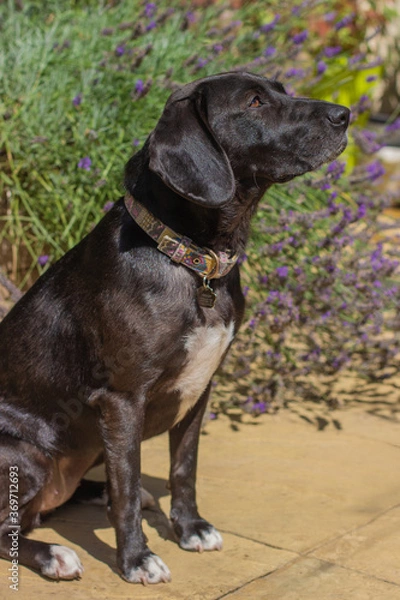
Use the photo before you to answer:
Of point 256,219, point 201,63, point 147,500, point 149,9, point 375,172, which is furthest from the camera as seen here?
point 149,9

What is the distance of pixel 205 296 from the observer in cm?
255

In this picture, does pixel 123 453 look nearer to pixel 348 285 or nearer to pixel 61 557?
pixel 61 557

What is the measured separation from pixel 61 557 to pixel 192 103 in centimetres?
138

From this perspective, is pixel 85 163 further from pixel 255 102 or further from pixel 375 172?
pixel 375 172

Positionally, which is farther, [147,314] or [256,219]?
[256,219]

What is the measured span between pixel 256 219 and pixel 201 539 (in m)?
1.75

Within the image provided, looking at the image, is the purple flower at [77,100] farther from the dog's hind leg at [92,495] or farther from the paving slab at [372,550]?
the paving slab at [372,550]

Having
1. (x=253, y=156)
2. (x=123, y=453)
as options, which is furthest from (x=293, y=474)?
(x=253, y=156)

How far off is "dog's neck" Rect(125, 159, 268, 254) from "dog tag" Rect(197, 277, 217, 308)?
131 millimetres

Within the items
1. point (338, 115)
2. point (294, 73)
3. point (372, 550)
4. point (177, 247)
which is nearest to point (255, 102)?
point (338, 115)

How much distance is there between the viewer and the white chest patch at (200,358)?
254cm

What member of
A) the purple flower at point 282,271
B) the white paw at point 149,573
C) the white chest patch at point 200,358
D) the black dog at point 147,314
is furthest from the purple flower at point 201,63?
the white paw at point 149,573

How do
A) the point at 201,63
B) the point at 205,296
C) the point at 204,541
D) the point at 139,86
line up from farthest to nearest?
the point at 201,63 < the point at 139,86 < the point at 204,541 < the point at 205,296

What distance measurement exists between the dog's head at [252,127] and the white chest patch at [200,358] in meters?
0.43
